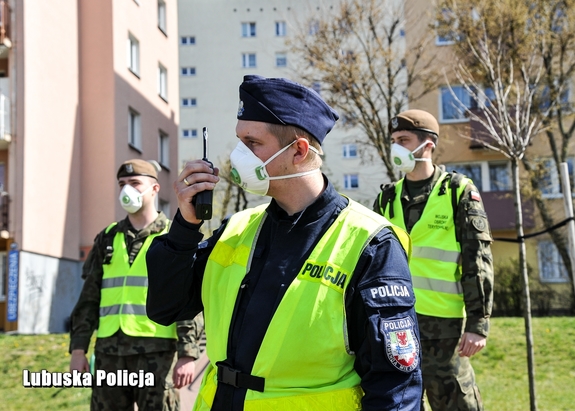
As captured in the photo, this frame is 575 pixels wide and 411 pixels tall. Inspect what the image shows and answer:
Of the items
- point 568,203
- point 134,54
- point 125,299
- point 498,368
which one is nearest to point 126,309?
point 125,299

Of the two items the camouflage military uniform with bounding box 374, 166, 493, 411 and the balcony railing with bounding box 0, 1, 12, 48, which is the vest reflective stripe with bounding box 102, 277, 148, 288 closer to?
the camouflage military uniform with bounding box 374, 166, 493, 411

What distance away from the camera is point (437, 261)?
480 centimetres

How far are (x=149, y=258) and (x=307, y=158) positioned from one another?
2.45ft

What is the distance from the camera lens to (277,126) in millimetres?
2746

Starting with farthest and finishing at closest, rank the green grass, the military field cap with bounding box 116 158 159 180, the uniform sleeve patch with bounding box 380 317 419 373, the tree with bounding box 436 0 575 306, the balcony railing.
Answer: the balcony railing → the tree with bounding box 436 0 575 306 → the green grass → the military field cap with bounding box 116 158 159 180 → the uniform sleeve patch with bounding box 380 317 419 373

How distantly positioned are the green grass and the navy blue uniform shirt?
21.0 feet

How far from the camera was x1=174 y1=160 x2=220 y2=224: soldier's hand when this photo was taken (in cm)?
270

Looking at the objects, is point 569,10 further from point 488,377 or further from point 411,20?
point 488,377

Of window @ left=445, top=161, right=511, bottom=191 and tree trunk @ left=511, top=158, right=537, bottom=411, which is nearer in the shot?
tree trunk @ left=511, top=158, right=537, bottom=411

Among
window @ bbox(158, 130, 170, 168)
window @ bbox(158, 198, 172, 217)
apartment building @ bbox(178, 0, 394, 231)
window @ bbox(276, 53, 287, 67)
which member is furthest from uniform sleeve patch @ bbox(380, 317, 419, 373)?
window @ bbox(276, 53, 287, 67)

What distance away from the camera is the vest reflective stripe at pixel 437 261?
4.75 meters

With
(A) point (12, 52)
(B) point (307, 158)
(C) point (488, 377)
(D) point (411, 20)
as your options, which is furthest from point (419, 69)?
(B) point (307, 158)

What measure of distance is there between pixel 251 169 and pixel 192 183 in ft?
0.79

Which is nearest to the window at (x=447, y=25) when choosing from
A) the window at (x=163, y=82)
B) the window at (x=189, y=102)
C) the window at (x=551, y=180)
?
the window at (x=551, y=180)
